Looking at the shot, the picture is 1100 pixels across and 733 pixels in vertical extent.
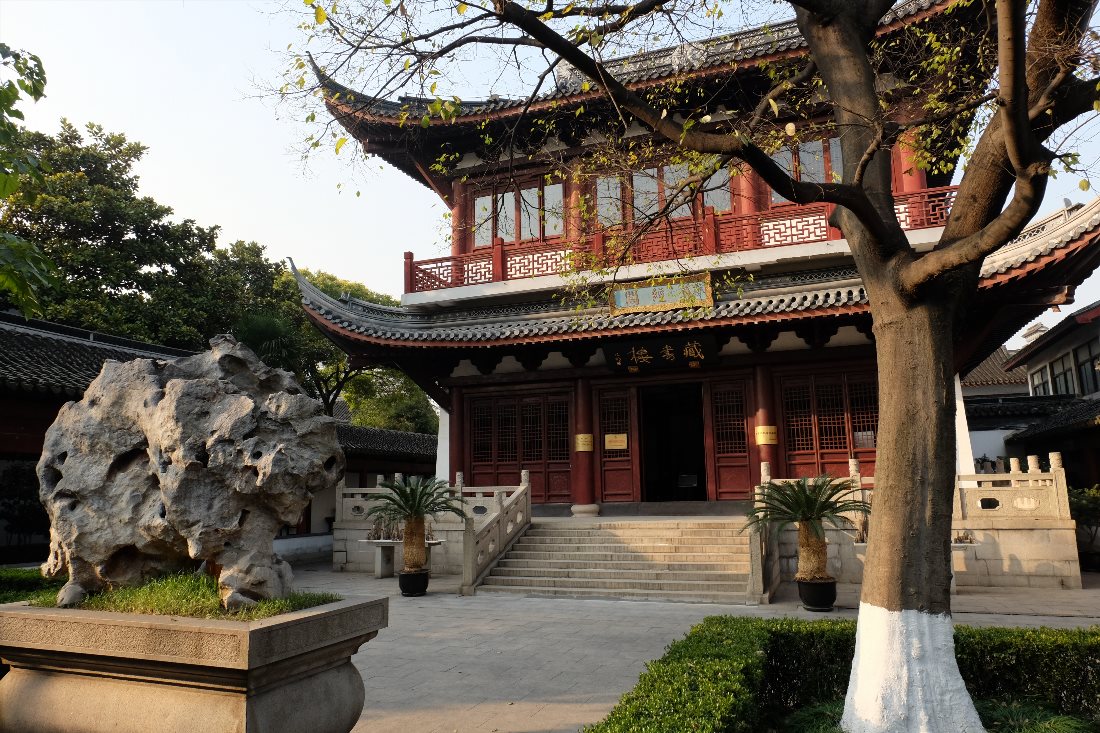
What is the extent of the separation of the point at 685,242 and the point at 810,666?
348 inches

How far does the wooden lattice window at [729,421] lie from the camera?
40.7ft

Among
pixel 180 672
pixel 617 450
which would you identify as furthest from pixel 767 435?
pixel 180 672

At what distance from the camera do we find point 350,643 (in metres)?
3.64

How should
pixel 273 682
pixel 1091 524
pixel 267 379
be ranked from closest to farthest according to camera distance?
pixel 273 682, pixel 267 379, pixel 1091 524

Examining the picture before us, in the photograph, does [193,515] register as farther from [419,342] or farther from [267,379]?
[419,342]

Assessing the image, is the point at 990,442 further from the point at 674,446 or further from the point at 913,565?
the point at 913,565

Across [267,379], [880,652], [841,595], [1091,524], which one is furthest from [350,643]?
[1091,524]

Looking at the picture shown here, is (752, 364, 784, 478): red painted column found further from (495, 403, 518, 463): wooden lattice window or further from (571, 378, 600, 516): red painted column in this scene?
(495, 403, 518, 463): wooden lattice window

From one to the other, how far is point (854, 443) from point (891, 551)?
28.3 feet

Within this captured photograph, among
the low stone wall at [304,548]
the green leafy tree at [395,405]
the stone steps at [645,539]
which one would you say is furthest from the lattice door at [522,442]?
the green leafy tree at [395,405]

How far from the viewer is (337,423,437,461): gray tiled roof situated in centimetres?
1770

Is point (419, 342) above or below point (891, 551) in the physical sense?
above

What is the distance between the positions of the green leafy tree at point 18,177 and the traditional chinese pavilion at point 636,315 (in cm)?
519

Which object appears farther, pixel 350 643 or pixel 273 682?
pixel 350 643
